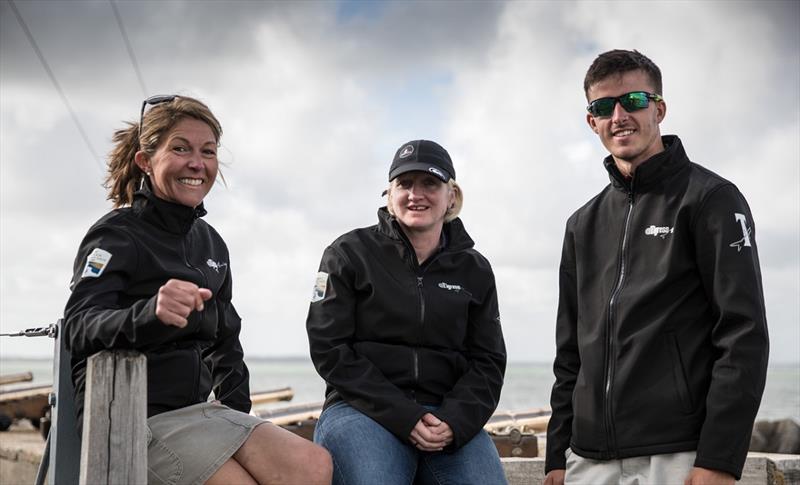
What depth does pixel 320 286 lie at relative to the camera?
3.93 m

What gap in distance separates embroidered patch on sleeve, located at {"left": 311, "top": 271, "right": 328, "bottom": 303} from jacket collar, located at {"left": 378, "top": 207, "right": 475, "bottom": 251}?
1.17 ft

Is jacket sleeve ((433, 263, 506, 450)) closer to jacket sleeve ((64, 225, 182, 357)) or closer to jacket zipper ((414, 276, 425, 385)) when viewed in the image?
jacket zipper ((414, 276, 425, 385))

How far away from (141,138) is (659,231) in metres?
2.06

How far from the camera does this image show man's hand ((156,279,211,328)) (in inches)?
107

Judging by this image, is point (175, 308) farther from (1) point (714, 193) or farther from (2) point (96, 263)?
(1) point (714, 193)

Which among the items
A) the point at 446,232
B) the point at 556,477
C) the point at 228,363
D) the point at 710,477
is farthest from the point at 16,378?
the point at 710,477

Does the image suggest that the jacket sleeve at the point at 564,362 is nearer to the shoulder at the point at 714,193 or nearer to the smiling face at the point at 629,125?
the smiling face at the point at 629,125

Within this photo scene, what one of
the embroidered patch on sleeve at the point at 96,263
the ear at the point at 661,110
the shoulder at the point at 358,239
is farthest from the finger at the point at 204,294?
the ear at the point at 661,110

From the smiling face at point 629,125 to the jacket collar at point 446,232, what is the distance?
946 mm

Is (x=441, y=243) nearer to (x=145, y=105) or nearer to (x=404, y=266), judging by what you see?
(x=404, y=266)

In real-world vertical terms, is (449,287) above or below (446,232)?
below

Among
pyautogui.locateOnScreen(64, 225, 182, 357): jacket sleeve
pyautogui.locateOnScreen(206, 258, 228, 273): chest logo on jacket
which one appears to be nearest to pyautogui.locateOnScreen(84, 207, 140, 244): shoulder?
pyautogui.locateOnScreen(64, 225, 182, 357): jacket sleeve

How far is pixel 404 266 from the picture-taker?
401 cm

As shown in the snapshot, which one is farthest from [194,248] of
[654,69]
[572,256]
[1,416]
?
[1,416]
